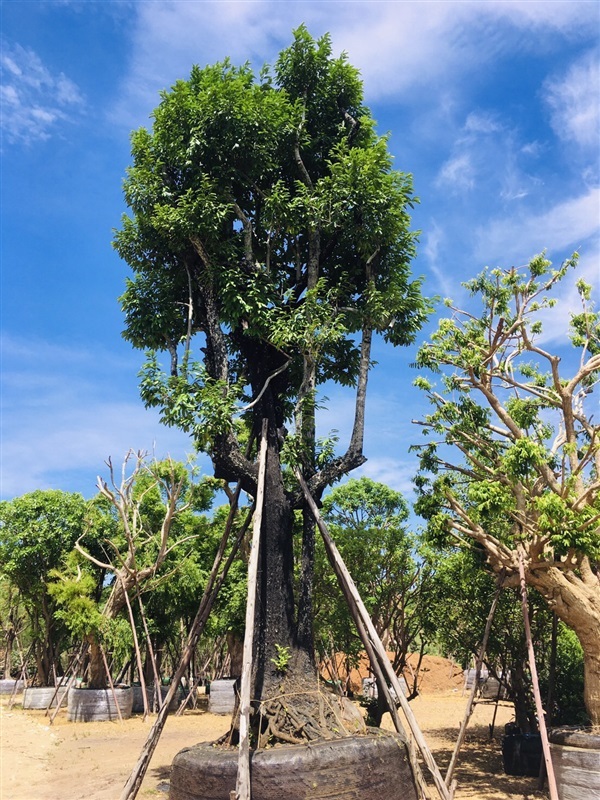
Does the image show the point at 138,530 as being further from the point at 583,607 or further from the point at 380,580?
the point at 583,607

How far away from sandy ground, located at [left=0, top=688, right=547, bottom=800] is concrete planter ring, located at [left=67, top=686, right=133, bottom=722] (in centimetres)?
52

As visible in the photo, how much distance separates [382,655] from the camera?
327 inches

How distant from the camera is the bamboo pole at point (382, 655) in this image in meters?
7.25

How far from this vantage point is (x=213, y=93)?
9.72m

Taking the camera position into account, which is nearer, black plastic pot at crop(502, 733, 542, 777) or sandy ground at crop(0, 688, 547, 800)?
sandy ground at crop(0, 688, 547, 800)

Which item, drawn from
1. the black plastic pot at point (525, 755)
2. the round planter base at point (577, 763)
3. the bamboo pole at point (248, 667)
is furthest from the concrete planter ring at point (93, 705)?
the bamboo pole at point (248, 667)

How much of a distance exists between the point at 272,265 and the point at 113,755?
40.6 feet

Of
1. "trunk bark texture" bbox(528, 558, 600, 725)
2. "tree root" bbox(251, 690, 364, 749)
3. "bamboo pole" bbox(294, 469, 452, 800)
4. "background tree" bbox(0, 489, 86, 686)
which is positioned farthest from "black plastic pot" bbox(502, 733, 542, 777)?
"background tree" bbox(0, 489, 86, 686)

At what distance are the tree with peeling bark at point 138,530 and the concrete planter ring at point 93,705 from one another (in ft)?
5.48

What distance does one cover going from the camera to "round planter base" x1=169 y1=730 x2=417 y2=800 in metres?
6.45

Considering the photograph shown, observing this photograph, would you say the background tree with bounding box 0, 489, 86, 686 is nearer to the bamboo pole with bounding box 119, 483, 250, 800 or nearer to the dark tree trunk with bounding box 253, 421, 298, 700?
the bamboo pole with bounding box 119, 483, 250, 800

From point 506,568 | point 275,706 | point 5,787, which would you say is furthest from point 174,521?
point 275,706

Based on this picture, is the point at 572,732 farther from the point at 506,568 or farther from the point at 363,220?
the point at 363,220

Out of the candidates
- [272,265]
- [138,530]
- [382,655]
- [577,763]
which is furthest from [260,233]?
[138,530]
